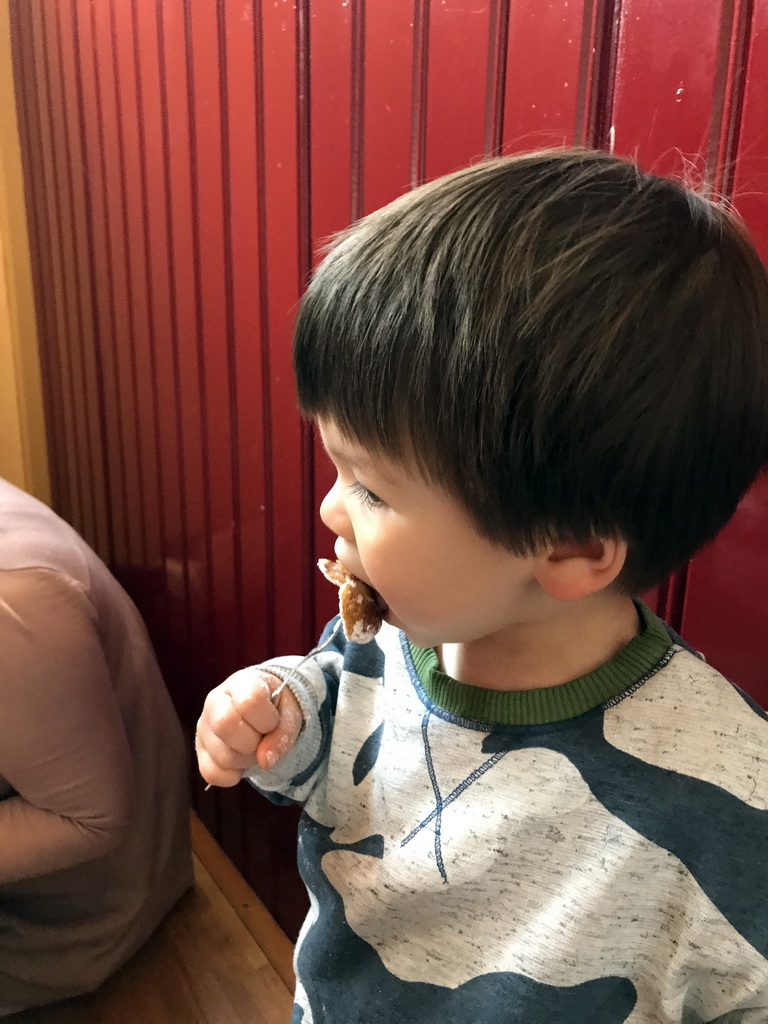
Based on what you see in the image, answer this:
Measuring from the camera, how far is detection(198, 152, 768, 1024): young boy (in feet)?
1.45

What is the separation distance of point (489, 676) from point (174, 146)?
3.32 feet

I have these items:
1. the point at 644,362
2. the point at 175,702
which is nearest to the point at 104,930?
the point at 175,702

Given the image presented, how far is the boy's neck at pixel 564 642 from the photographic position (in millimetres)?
577

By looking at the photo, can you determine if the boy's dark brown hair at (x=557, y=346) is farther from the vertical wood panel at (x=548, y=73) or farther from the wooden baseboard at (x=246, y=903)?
the wooden baseboard at (x=246, y=903)

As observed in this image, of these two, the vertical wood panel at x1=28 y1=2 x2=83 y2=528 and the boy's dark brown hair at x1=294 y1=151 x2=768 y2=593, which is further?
the vertical wood panel at x1=28 y1=2 x2=83 y2=528

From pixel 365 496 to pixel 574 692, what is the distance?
0.20 m

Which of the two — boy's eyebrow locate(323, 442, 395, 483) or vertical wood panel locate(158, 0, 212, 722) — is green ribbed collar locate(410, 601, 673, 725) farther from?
vertical wood panel locate(158, 0, 212, 722)

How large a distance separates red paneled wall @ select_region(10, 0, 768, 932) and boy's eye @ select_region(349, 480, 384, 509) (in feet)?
0.89

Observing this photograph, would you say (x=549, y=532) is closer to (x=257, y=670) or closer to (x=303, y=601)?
(x=257, y=670)

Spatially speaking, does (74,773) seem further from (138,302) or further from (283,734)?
(138,302)

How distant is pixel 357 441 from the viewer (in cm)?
50

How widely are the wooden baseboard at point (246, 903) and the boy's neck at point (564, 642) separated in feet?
3.26

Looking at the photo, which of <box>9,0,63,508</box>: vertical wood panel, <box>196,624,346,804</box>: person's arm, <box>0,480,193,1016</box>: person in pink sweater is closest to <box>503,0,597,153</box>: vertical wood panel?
<box>196,624,346,804</box>: person's arm

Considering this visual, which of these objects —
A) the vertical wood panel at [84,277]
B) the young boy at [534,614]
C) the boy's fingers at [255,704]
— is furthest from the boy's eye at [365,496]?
the vertical wood panel at [84,277]
